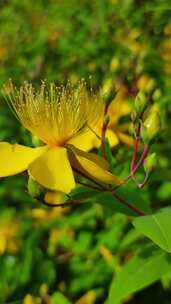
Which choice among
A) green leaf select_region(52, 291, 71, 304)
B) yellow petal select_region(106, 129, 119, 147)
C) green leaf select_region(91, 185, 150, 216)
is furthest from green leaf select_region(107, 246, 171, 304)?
green leaf select_region(52, 291, 71, 304)

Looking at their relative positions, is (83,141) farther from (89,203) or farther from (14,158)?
(89,203)

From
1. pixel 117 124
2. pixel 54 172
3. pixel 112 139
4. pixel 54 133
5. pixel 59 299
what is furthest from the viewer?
pixel 117 124

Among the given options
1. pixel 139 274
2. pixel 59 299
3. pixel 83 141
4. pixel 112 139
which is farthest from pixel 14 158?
pixel 59 299

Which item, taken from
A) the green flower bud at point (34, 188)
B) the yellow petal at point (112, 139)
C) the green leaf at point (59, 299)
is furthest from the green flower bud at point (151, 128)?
the green leaf at point (59, 299)

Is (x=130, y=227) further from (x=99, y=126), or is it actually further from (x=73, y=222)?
(x=99, y=126)

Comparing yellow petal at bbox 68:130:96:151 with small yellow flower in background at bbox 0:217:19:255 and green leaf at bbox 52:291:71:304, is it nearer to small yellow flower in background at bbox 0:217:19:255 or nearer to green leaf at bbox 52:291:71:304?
green leaf at bbox 52:291:71:304

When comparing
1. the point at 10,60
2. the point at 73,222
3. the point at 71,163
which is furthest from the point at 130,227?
the point at 10,60

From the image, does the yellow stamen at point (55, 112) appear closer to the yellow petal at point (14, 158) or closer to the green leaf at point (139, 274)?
the yellow petal at point (14, 158)
